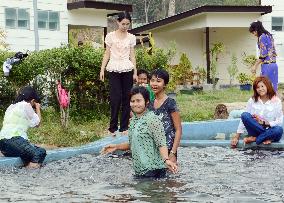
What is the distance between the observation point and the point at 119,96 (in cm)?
1088

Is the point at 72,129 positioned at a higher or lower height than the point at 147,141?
lower

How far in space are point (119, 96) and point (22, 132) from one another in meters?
2.32

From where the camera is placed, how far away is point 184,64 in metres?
28.1

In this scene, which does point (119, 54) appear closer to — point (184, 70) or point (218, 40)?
point (184, 70)

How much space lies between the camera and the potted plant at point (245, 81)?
26.8 m

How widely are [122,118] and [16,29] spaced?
18.8 metres

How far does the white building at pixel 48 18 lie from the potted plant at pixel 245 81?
234 inches

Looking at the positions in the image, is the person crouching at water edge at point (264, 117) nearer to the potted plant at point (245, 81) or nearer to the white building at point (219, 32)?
the potted plant at point (245, 81)

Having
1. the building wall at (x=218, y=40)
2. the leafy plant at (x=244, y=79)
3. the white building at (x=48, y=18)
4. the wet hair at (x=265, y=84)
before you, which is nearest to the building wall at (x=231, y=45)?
the building wall at (x=218, y=40)

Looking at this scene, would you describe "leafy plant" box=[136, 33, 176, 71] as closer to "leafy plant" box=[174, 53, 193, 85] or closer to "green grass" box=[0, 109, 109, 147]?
"green grass" box=[0, 109, 109, 147]

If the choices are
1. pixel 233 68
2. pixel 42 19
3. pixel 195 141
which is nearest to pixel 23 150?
pixel 195 141

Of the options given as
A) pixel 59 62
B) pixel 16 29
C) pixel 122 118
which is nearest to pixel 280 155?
pixel 122 118

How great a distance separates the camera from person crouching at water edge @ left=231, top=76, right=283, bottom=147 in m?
10.2

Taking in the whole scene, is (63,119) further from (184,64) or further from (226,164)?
(184,64)
